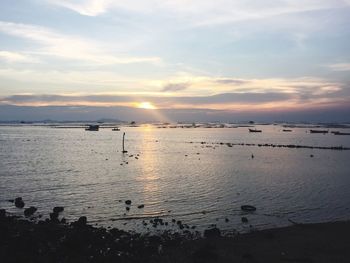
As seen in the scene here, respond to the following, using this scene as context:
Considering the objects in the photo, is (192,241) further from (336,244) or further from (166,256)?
(336,244)

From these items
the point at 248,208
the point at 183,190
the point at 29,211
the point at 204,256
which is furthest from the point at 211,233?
the point at 183,190

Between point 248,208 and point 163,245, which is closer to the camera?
point 163,245

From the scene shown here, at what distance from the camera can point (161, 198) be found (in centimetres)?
3509

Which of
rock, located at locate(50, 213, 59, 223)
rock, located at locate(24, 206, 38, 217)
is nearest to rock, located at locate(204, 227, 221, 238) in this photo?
rock, located at locate(50, 213, 59, 223)

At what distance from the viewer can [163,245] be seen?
68.7 ft

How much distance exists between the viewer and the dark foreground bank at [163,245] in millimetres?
18578

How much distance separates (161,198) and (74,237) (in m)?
15.2

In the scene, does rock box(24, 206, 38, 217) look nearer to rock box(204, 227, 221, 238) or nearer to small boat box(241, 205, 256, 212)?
rock box(204, 227, 221, 238)

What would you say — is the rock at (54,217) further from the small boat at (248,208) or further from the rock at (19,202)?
the small boat at (248,208)

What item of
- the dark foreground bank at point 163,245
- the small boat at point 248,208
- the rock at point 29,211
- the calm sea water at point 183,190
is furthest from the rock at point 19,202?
the small boat at point 248,208

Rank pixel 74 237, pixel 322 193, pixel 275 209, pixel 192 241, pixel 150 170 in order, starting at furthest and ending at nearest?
pixel 150 170 → pixel 322 193 → pixel 275 209 → pixel 192 241 → pixel 74 237

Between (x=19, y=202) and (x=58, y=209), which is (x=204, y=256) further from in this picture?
(x=19, y=202)

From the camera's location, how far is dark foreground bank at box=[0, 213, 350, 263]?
731 inches

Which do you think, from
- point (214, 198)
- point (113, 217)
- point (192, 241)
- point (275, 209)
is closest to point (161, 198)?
point (214, 198)
